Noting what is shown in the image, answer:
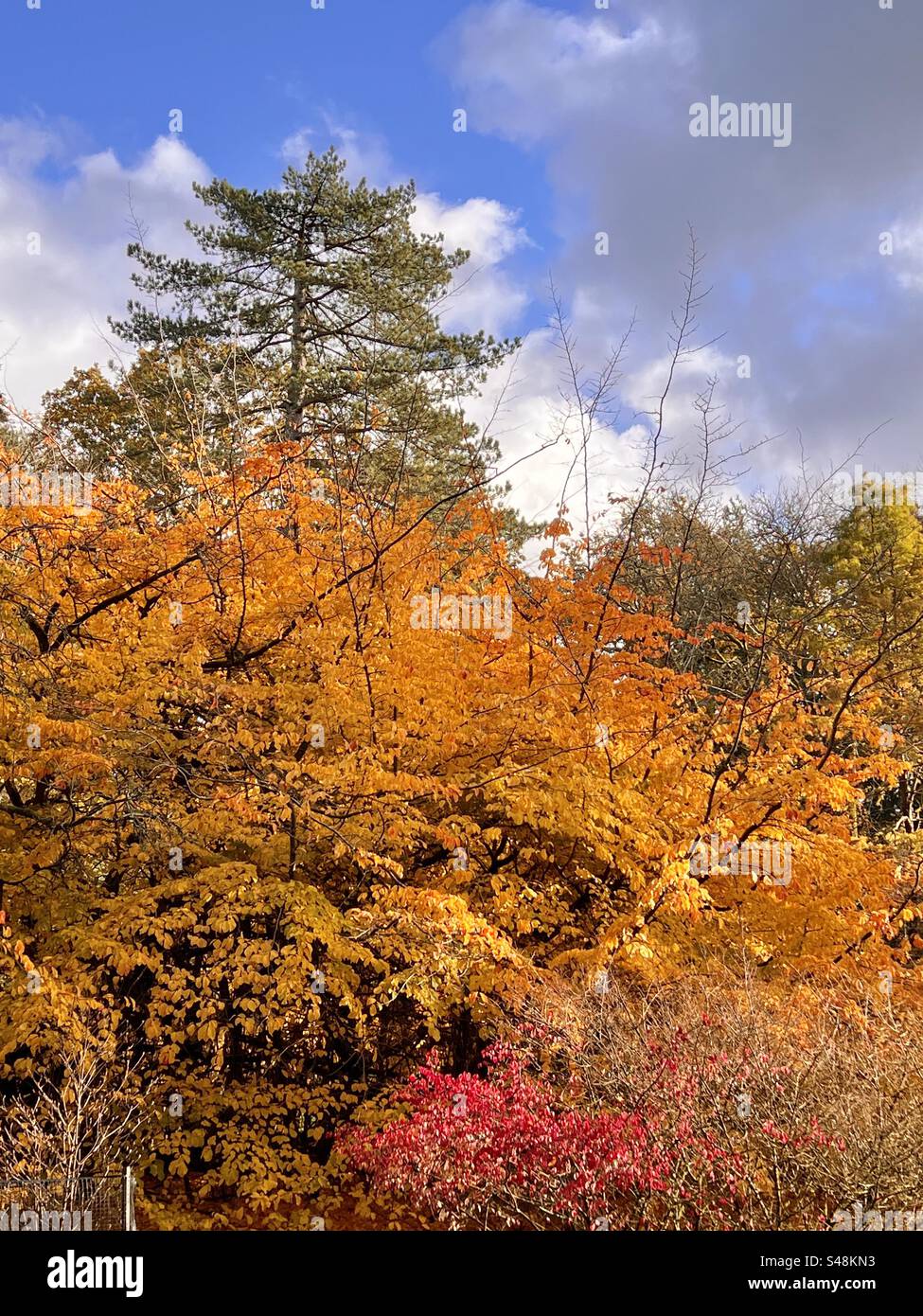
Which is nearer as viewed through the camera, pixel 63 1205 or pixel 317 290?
pixel 63 1205

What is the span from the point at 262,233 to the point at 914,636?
16.0 metres

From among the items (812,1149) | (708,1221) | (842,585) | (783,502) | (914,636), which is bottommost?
(708,1221)

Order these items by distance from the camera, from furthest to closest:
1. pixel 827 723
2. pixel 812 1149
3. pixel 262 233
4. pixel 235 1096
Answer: pixel 262 233 → pixel 827 723 → pixel 235 1096 → pixel 812 1149

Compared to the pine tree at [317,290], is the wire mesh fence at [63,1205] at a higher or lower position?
lower

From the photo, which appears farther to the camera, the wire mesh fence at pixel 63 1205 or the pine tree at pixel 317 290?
the pine tree at pixel 317 290

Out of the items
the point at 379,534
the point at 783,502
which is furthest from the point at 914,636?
the point at 379,534

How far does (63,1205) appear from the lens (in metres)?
6.75

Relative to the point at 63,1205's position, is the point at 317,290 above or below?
above

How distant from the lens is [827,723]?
15680 mm

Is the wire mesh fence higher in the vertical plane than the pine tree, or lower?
lower

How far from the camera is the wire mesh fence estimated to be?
6504 millimetres

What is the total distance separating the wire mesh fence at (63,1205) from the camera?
6.50 meters

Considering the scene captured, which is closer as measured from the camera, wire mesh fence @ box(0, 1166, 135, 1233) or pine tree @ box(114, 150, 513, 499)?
wire mesh fence @ box(0, 1166, 135, 1233)

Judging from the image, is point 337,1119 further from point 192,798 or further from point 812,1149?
point 812,1149
